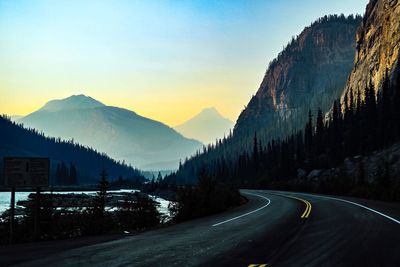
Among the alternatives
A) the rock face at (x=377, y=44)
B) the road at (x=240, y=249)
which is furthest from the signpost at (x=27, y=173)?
the rock face at (x=377, y=44)

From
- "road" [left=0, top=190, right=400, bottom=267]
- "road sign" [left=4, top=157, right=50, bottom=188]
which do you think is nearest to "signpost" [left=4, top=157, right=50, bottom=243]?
"road sign" [left=4, top=157, right=50, bottom=188]

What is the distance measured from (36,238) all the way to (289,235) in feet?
27.9

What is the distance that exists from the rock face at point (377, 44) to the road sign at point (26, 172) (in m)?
93.8

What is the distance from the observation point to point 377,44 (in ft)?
407

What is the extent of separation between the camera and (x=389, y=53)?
110 metres

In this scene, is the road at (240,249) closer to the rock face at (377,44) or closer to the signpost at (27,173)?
the signpost at (27,173)

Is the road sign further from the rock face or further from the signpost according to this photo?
the rock face

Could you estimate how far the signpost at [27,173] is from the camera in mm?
14461

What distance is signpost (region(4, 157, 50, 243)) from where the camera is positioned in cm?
1446

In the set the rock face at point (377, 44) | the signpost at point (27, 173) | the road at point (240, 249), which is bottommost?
the road at point (240, 249)

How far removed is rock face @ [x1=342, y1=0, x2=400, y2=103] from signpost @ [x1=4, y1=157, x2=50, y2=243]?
9377 cm

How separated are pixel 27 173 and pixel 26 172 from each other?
5cm

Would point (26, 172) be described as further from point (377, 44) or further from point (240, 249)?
point (377, 44)

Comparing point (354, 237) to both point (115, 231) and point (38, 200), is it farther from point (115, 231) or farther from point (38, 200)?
point (38, 200)
